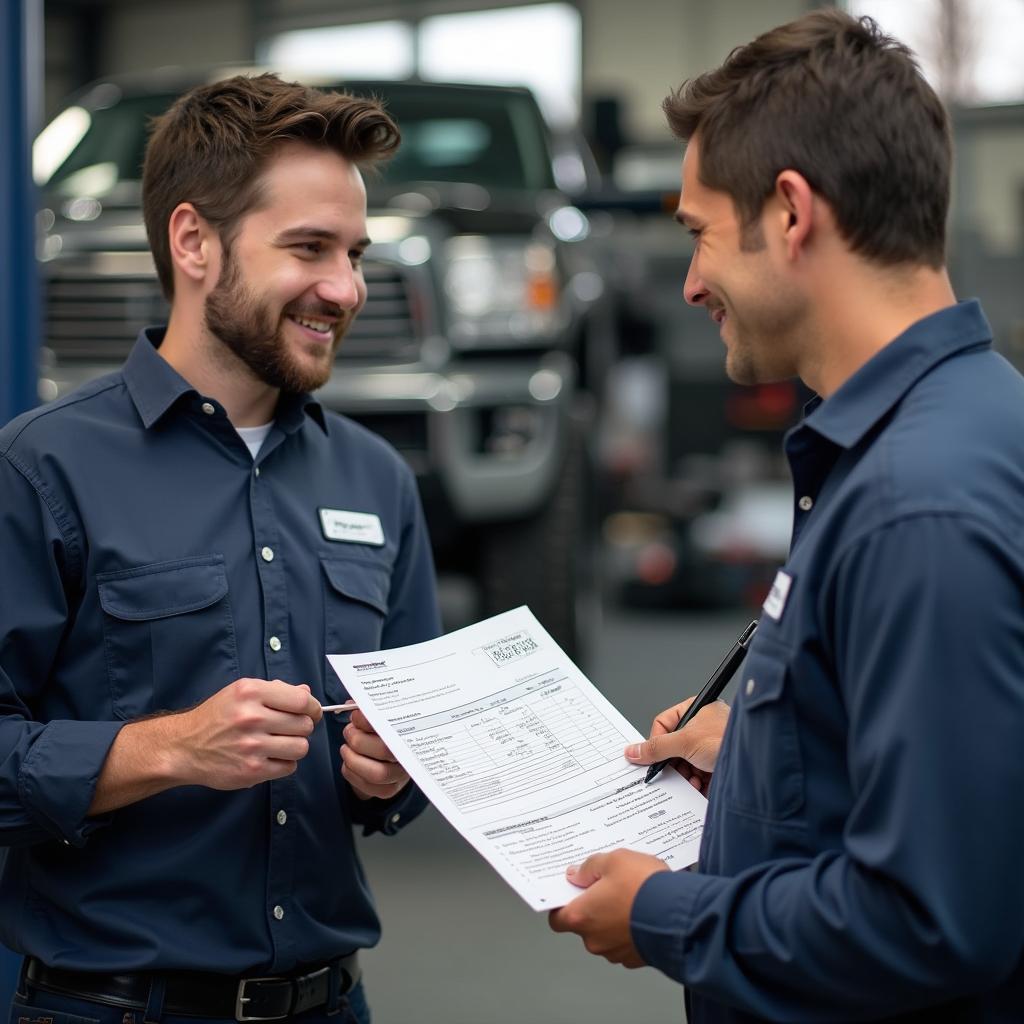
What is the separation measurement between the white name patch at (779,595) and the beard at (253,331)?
2.66ft

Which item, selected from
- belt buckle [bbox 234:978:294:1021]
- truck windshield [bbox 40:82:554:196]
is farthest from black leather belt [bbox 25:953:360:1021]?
truck windshield [bbox 40:82:554:196]

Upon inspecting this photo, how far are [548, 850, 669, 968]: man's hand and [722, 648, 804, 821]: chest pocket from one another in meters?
0.11

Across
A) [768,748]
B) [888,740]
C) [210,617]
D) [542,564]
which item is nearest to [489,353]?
[542,564]

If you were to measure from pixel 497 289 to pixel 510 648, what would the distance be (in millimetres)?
3198

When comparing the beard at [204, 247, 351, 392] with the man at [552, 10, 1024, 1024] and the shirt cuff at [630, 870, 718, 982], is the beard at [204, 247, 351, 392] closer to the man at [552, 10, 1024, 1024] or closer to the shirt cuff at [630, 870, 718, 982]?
the man at [552, 10, 1024, 1024]

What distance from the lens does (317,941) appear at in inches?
65.1

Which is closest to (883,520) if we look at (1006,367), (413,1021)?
(1006,367)

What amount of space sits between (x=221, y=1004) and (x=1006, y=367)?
3.56 ft

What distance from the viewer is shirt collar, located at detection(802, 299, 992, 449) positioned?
1158 mm

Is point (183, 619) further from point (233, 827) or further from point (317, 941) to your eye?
point (317, 941)

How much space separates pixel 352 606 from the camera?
179cm

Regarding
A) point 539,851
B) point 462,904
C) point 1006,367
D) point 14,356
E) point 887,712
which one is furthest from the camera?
point 462,904

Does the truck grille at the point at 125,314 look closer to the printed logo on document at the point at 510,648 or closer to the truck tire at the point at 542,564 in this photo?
the truck tire at the point at 542,564

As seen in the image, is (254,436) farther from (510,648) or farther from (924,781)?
(924,781)
